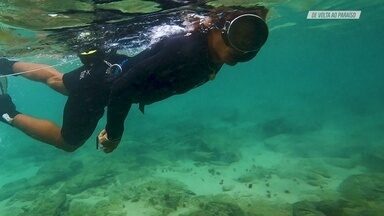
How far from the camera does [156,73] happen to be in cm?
517

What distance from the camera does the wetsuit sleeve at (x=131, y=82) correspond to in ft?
16.8

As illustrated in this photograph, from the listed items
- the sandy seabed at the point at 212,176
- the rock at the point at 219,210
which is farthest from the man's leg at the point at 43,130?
the sandy seabed at the point at 212,176

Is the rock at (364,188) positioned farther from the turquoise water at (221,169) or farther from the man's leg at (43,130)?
the man's leg at (43,130)

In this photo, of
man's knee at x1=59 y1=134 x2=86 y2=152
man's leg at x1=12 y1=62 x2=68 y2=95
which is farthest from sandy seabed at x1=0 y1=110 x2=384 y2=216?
man's leg at x1=12 y1=62 x2=68 y2=95

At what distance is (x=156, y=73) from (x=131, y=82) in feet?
1.24

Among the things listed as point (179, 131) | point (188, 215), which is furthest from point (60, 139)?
point (179, 131)

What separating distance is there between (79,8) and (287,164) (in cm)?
1307

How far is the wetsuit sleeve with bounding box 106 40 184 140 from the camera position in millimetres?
Answer: 5133

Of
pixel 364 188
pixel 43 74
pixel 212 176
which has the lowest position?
pixel 212 176

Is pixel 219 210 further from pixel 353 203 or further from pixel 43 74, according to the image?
pixel 43 74

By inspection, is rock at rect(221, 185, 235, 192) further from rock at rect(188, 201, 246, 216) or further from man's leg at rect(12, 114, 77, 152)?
man's leg at rect(12, 114, 77, 152)

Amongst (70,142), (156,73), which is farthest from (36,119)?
(156,73)

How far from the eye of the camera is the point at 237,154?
799 inches

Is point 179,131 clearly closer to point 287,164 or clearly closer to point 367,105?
point 287,164
